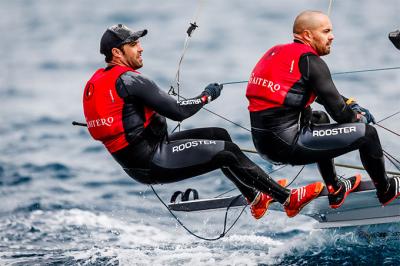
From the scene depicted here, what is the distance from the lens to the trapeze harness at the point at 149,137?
6.99 m

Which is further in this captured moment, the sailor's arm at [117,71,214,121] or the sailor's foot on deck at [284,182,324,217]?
the sailor's foot on deck at [284,182,324,217]

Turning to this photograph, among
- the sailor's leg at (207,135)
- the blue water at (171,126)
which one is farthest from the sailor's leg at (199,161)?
the blue water at (171,126)

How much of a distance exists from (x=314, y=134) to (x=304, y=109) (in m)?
0.18

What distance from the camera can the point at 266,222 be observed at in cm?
1102

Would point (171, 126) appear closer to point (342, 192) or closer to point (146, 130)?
point (342, 192)

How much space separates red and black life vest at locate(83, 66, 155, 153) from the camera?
7.00 m

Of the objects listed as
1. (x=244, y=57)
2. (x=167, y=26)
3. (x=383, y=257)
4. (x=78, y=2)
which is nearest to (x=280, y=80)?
(x=383, y=257)

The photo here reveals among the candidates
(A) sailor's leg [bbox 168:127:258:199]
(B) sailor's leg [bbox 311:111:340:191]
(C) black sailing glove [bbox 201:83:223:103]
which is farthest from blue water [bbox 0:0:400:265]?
(C) black sailing glove [bbox 201:83:223:103]

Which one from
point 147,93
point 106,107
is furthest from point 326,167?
point 106,107

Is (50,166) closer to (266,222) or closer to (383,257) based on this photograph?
(266,222)

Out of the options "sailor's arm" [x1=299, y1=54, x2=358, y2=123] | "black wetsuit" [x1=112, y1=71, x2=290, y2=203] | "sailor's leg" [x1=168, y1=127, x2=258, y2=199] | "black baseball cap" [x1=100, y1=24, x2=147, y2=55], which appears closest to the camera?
"sailor's arm" [x1=299, y1=54, x2=358, y2=123]

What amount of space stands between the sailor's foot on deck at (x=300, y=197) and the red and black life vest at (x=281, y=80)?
2.14 ft

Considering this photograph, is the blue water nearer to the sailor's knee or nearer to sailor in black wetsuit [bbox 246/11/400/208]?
the sailor's knee

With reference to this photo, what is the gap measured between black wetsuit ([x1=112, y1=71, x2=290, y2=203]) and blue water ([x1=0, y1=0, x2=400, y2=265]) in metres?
1.06
